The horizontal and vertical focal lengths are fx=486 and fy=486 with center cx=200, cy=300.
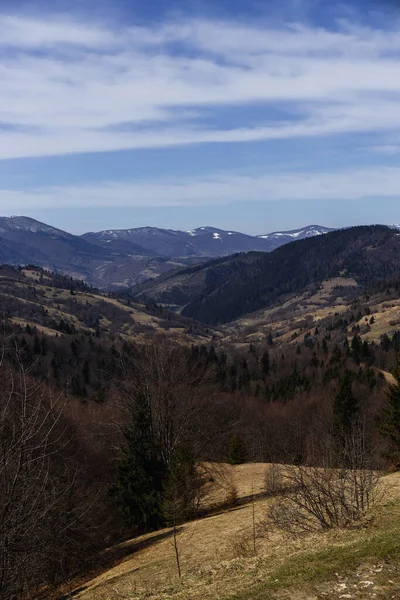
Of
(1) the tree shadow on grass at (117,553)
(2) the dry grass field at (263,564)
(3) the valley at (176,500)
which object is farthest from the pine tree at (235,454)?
(2) the dry grass field at (263,564)

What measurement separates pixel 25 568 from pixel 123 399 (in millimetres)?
31497

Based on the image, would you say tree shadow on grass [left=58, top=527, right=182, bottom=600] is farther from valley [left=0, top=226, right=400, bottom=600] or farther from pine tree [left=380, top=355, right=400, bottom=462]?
pine tree [left=380, top=355, right=400, bottom=462]

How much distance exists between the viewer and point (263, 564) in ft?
57.8

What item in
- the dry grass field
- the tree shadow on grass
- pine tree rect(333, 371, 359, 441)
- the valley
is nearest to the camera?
the dry grass field

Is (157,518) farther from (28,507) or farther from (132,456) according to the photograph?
(28,507)

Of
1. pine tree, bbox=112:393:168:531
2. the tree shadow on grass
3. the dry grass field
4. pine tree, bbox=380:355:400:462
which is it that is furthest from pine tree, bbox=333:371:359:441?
the tree shadow on grass

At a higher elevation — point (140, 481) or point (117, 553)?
point (140, 481)

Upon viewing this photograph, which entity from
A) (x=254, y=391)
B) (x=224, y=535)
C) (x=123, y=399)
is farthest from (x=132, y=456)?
(x=254, y=391)

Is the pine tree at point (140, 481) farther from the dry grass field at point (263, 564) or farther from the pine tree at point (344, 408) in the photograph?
the pine tree at point (344, 408)

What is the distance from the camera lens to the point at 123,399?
144 feet

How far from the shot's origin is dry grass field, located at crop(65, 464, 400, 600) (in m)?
13.8

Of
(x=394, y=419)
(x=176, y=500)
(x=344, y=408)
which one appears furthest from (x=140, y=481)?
(x=344, y=408)

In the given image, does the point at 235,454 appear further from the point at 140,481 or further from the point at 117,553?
the point at 117,553

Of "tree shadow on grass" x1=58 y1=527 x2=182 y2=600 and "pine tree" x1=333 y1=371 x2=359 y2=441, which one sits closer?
"tree shadow on grass" x1=58 y1=527 x2=182 y2=600
